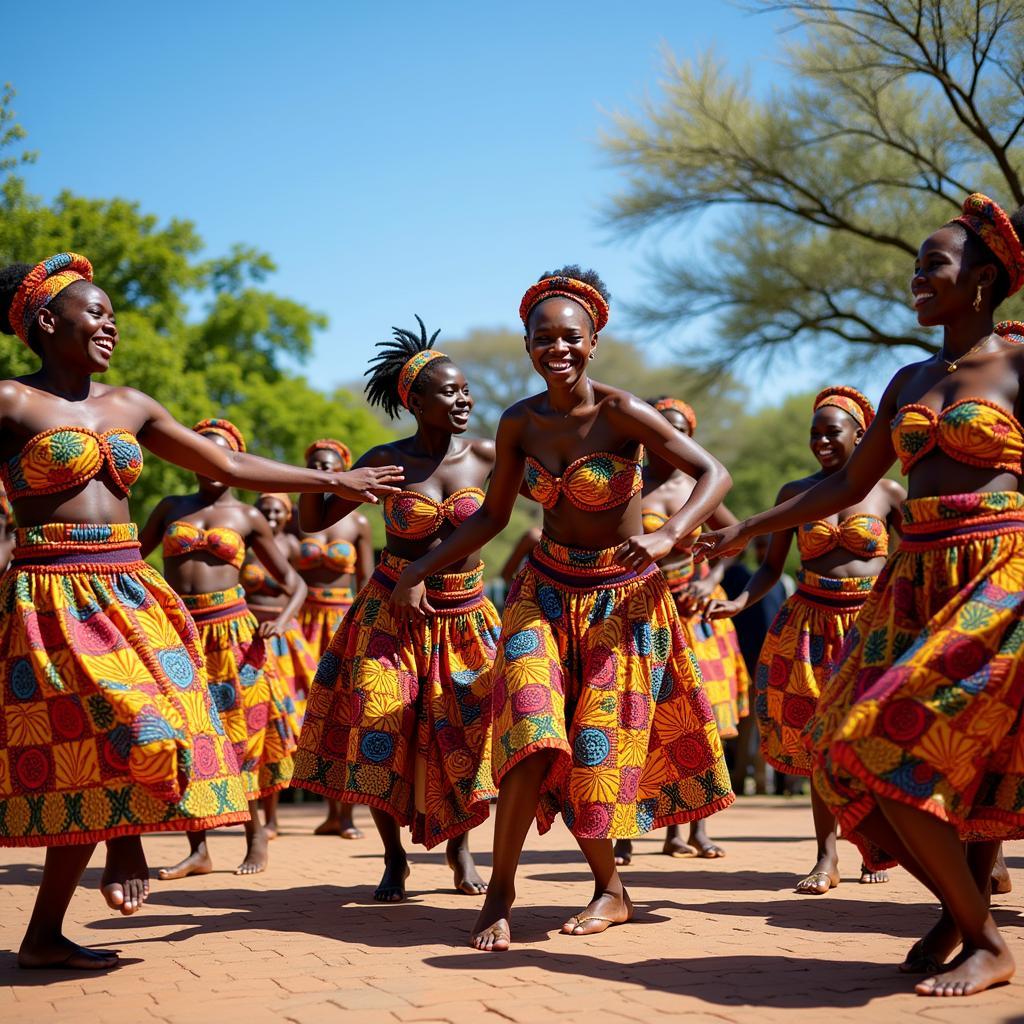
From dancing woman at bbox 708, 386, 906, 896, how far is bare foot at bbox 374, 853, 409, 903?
206cm

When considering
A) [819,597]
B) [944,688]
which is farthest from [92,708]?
[819,597]

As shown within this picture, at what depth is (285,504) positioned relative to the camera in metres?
10.6

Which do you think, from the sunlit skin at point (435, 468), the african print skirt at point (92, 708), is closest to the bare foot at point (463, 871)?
the sunlit skin at point (435, 468)

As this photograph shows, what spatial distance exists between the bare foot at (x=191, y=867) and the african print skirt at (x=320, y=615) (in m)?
2.94

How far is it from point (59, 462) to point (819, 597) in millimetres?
4140

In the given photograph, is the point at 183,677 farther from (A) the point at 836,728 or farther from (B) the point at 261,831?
(B) the point at 261,831

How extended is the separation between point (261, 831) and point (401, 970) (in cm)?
315

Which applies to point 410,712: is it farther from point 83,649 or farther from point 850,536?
point 850,536

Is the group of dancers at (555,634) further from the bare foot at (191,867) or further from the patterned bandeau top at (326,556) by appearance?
the patterned bandeau top at (326,556)

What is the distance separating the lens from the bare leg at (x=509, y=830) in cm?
491

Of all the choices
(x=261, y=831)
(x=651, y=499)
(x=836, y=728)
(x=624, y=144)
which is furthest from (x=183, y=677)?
(x=624, y=144)

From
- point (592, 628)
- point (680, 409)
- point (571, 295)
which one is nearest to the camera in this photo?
point (592, 628)

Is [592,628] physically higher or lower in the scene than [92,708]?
higher

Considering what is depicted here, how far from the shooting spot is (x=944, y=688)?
3.89 m
